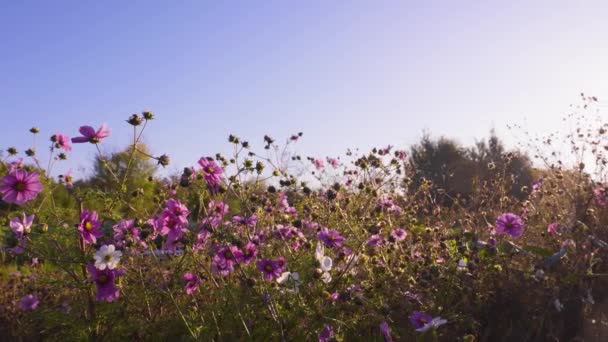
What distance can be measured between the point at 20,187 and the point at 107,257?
0.70 metres

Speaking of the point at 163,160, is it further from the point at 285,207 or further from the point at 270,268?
the point at 285,207

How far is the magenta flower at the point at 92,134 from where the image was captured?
9.46ft

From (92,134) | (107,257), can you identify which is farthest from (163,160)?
(107,257)

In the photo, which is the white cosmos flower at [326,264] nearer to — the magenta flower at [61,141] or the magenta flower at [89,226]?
the magenta flower at [89,226]

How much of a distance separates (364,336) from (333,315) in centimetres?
27

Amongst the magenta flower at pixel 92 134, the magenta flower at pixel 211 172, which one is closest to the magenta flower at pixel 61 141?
the magenta flower at pixel 92 134

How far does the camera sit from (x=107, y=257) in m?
2.56

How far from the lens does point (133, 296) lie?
10.7ft

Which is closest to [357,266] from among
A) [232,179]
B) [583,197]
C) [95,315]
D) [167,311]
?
[232,179]

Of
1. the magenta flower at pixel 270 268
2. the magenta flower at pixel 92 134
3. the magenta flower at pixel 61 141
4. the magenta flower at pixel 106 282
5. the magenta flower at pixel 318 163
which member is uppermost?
the magenta flower at pixel 318 163

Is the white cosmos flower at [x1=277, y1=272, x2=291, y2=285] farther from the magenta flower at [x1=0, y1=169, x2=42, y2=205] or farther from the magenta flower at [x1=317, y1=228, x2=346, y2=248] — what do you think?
the magenta flower at [x1=0, y1=169, x2=42, y2=205]

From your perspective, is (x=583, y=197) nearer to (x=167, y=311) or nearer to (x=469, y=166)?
(x=167, y=311)

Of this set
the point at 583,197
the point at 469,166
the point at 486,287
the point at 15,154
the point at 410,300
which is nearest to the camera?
the point at 410,300

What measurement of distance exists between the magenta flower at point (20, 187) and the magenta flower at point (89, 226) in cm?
29
